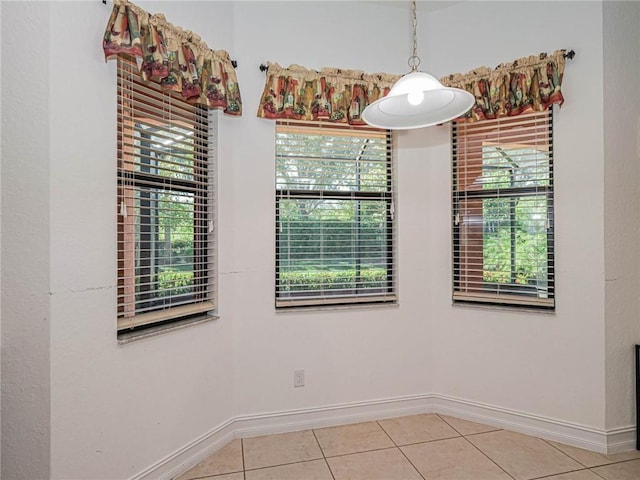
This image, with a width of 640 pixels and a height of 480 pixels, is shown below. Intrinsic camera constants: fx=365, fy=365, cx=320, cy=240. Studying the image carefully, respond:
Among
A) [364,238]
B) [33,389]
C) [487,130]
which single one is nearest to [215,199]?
[364,238]

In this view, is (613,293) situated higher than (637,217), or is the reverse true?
(637,217)

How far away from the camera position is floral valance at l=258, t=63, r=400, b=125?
2.32 meters

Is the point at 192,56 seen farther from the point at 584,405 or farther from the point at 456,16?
the point at 584,405

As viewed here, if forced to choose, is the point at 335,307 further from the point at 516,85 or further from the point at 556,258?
the point at 516,85

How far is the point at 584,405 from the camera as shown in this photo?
2230 millimetres

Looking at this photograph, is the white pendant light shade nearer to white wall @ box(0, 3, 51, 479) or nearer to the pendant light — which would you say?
the pendant light

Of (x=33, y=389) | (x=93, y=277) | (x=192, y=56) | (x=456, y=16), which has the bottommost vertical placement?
(x=33, y=389)

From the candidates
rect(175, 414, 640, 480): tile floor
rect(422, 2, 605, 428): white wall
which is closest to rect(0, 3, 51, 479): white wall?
rect(175, 414, 640, 480): tile floor

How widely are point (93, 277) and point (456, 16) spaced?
111 inches

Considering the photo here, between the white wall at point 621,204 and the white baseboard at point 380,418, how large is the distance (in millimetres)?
149

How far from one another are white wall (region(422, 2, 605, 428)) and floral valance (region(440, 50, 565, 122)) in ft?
0.36

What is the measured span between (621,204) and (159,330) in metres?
2.76

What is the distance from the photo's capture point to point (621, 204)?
2213 mm

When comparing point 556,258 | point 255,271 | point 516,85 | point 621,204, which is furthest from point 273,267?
point 621,204
